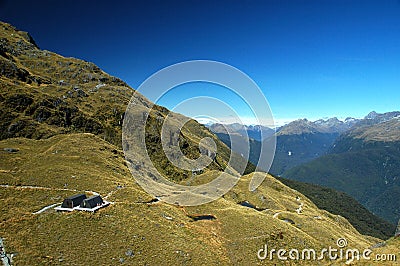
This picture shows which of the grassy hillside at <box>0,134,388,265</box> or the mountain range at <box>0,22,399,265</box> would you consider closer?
the grassy hillside at <box>0,134,388,265</box>

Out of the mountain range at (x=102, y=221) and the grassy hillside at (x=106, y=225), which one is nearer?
the grassy hillside at (x=106, y=225)

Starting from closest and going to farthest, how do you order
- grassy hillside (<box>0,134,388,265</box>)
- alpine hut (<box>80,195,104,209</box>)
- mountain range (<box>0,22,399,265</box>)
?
grassy hillside (<box>0,134,388,265</box>) < mountain range (<box>0,22,399,265</box>) < alpine hut (<box>80,195,104,209</box>)

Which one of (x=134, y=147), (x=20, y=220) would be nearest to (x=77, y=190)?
(x=20, y=220)

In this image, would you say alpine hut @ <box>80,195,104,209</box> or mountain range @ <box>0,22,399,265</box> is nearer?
mountain range @ <box>0,22,399,265</box>

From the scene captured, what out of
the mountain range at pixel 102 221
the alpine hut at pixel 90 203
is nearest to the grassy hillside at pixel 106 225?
the mountain range at pixel 102 221

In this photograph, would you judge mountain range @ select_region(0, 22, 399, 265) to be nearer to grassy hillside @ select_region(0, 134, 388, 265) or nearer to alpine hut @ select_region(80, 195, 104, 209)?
grassy hillside @ select_region(0, 134, 388, 265)

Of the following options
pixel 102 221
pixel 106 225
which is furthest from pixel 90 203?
pixel 106 225

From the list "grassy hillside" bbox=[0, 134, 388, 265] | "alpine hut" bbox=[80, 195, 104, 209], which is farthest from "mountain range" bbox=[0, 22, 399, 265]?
"alpine hut" bbox=[80, 195, 104, 209]

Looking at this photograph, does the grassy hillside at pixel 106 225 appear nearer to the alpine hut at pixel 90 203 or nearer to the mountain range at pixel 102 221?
the mountain range at pixel 102 221

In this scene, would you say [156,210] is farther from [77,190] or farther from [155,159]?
[155,159]

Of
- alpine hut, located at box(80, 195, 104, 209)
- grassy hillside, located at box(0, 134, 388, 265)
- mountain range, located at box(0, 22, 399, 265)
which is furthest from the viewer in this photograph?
alpine hut, located at box(80, 195, 104, 209)

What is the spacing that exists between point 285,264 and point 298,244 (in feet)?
54.4

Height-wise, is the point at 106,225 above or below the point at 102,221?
below

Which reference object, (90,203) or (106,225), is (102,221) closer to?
(106,225)
